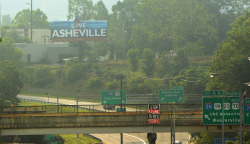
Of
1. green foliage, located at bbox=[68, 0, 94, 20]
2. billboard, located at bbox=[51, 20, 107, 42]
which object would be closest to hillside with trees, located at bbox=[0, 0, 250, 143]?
billboard, located at bbox=[51, 20, 107, 42]

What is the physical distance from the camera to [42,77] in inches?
5906

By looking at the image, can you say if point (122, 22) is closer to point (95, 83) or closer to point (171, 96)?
point (95, 83)

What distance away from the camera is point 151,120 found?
53.3 meters

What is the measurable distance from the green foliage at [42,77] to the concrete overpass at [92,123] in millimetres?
93745

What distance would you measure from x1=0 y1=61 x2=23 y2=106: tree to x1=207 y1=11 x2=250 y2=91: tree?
38359mm

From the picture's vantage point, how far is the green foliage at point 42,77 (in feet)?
483

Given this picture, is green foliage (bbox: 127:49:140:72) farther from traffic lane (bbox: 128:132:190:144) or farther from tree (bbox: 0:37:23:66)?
traffic lane (bbox: 128:132:190:144)

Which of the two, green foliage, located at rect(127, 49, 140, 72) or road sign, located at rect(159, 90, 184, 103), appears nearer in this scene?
road sign, located at rect(159, 90, 184, 103)

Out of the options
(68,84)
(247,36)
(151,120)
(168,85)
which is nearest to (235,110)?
(151,120)

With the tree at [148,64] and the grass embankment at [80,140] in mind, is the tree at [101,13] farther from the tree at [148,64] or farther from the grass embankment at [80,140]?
the grass embankment at [80,140]

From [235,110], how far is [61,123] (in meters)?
16.7

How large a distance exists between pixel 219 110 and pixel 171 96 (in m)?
42.0

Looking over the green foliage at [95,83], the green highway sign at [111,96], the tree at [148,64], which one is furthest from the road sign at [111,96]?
the green foliage at [95,83]

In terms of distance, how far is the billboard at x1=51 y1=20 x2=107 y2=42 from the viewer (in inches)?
5994
